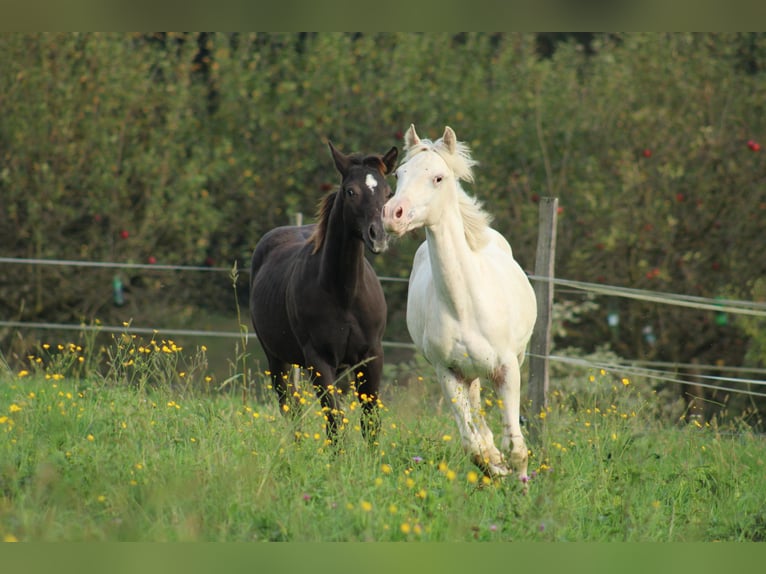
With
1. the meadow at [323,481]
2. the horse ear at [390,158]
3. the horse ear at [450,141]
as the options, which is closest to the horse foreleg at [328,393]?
the meadow at [323,481]

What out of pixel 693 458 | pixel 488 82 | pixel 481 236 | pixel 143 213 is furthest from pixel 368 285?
pixel 488 82

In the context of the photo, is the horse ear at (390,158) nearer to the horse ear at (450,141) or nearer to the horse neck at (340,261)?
the horse neck at (340,261)

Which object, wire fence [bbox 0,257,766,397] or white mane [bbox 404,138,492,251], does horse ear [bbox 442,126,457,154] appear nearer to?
white mane [bbox 404,138,492,251]

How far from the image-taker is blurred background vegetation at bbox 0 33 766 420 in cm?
1012

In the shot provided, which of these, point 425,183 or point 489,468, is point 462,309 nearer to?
point 425,183

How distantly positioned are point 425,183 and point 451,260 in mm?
446

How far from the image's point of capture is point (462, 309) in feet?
17.2

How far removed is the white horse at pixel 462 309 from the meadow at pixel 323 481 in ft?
0.84

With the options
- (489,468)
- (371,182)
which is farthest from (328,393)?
(371,182)

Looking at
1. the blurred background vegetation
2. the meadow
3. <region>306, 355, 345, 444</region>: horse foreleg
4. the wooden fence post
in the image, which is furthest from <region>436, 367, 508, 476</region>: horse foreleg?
the blurred background vegetation

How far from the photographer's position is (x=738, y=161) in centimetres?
1019

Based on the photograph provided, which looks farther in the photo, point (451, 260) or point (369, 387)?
point (369, 387)

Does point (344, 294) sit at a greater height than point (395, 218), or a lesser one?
lesser

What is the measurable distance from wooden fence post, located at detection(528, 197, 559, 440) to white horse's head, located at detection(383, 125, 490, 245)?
187 centimetres
